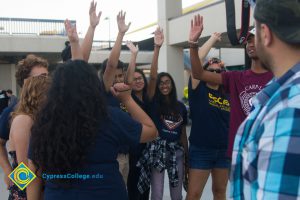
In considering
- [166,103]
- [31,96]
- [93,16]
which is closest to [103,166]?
[31,96]

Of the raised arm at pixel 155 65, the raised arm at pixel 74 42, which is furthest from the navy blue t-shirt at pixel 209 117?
the raised arm at pixel 74 42

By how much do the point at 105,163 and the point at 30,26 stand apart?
1552 centimetres

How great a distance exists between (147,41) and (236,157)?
23.5m

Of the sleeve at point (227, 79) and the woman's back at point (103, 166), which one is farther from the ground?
the sleeve at point (227, 79)

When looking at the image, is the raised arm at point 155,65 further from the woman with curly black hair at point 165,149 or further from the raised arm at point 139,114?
the raised arm at point 139,114

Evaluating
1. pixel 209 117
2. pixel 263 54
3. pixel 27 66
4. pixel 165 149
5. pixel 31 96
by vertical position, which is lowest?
pixel 165 149

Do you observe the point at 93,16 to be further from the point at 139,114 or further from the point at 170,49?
the point at 170,49

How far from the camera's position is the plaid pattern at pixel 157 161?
3998 mm

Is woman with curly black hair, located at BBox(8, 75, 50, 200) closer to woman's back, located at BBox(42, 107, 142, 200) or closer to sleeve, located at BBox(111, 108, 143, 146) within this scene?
woman's back, located at BBox(42, 107, 142, 200)

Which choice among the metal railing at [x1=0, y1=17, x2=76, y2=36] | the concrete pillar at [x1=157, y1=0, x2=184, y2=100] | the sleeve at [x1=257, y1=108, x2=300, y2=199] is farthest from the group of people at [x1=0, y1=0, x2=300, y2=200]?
the metal railing at [x1=0, y1=17, x2=76, y2=36]

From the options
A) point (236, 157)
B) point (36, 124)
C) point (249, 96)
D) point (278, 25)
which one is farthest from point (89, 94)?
point (249, 96)

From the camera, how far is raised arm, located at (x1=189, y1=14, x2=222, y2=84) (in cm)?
320

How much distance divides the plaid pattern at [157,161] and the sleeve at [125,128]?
1845 millimetres

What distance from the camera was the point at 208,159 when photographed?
387 centimetres
